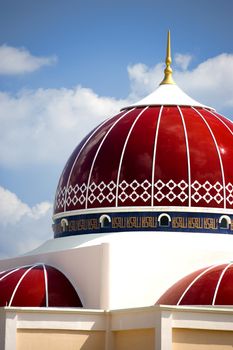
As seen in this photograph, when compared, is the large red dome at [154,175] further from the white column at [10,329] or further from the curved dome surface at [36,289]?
the white column at [10,329]

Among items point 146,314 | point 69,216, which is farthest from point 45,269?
point 146,314

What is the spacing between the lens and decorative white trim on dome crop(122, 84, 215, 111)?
99.8 feet

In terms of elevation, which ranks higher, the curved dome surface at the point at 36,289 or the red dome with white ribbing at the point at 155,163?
the red dome with white ribbing at the point at 155,163

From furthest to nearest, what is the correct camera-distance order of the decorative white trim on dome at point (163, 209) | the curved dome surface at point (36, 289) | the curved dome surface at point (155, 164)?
the curved dome surface at point (155, 164) < the decorative white trim on dome at point (163, 209) < the curved dome surface at point (36, 289)

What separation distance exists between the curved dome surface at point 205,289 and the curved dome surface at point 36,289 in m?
2.31

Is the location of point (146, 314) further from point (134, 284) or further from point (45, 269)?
point (45, 269)

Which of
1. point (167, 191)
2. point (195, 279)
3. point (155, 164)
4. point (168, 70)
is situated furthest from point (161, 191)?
point (168, 70)

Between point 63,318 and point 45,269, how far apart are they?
2.47 metres

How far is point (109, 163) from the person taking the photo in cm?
2900

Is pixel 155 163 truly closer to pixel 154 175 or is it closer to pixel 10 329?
pixel 154 175

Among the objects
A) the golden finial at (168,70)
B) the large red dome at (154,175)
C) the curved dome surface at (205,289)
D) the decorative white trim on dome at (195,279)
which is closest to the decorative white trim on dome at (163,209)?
the large red dome at (154,175)

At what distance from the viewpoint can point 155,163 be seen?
28406 millimetres

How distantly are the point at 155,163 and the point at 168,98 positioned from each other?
2.91 m

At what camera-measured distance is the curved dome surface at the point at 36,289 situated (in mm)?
26781
